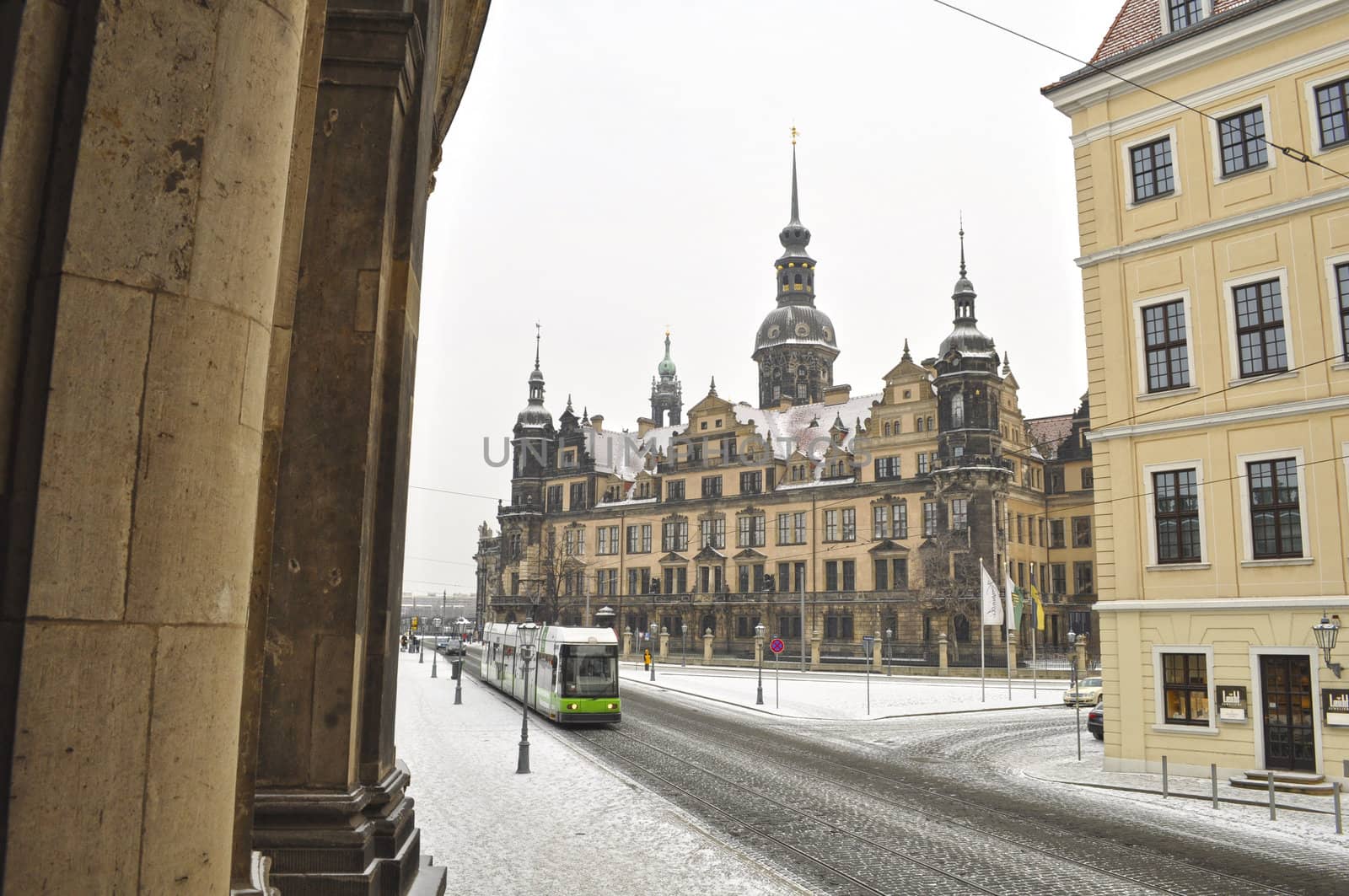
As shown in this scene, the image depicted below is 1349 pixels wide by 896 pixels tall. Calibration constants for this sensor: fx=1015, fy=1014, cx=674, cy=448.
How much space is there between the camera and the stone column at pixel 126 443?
275 centimetres

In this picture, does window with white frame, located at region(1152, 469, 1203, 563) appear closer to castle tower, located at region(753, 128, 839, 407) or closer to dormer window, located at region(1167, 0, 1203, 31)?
dormer window, located at region(1167, 0, 1203, 31)

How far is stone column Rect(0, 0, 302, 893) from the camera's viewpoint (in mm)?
2746

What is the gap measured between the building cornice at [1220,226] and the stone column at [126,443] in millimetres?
20000

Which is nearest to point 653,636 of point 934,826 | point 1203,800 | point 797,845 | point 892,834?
point 1203,800

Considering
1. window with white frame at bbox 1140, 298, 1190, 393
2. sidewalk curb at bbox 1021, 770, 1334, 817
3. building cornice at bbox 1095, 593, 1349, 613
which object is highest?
window with white frame at bbox 1140, 298, 1190, 393

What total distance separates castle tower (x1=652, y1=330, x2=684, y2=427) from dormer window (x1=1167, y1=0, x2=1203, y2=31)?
400 feet

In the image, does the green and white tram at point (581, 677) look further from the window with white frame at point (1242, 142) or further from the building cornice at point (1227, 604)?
the window with white frame at point (1242, 142)

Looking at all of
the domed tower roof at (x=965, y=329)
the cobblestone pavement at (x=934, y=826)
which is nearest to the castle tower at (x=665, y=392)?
the domed tower roof at (x=965, y=329)

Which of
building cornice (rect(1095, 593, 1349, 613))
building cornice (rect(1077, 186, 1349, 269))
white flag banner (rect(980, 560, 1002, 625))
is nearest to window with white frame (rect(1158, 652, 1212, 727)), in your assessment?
building cornice (rect(1095, 593, 1349, 613))

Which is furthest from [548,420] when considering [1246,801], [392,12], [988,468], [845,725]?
[392,12]

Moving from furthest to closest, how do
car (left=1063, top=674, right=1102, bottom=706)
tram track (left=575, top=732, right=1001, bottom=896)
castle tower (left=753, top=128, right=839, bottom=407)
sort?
castle tower (left=753, top=128, right=839, bottom=407) < car (left=1063, top=674, right=1102, bottom=706) < tram track (left=575, top=732, right=1001, bottom=896)

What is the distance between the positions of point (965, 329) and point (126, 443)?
6559 centimetres

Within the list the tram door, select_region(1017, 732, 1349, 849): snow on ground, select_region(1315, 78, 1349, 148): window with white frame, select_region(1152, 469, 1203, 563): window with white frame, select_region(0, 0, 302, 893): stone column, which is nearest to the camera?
select_region(0, 0, 302, 893): stone column

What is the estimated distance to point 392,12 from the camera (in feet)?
19.4
